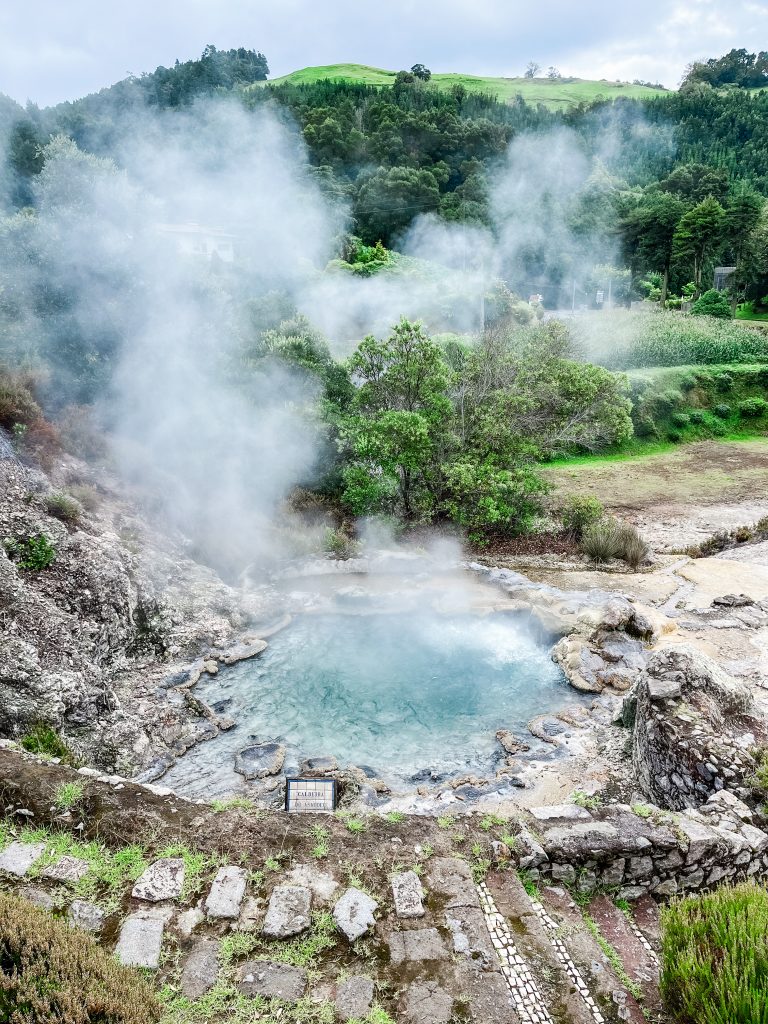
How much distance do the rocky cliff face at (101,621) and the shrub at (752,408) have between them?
56.5ft

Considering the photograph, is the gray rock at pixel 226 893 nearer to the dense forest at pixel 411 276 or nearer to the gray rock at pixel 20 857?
the gray rock at pixel 20 857

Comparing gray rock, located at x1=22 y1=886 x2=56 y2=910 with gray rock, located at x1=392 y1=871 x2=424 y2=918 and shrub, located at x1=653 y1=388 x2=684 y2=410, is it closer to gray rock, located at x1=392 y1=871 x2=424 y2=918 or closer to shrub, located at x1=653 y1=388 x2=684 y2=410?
gray rock, located at x1=392 y1=871 x2=424 y2=918

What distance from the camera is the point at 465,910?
11.9 ft

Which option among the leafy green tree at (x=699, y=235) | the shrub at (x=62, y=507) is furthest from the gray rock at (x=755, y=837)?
the leafy green tree at (x=699, y=235)

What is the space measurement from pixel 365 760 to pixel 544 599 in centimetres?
396

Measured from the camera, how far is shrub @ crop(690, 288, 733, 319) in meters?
25.0

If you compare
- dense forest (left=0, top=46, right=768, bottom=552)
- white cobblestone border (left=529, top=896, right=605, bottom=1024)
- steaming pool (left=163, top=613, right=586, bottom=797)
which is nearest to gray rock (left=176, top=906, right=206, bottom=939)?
white cobblestone border (left=529, top=896, right=605, bottom=1024)

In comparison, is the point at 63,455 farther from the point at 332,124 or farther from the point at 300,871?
the point at 332,124

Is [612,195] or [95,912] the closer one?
[95,912]

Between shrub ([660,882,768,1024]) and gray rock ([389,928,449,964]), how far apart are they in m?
1.11

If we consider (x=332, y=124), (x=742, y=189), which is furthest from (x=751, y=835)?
(x=742, y=189)

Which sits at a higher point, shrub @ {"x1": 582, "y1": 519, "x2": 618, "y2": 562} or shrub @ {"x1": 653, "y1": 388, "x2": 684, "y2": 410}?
shrub @ {"x1": 653, "y1": 388, "x2": 684, "y2": 410}

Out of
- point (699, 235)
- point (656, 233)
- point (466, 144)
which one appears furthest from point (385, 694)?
point (466, 144)

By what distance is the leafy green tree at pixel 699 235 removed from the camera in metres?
26.3
